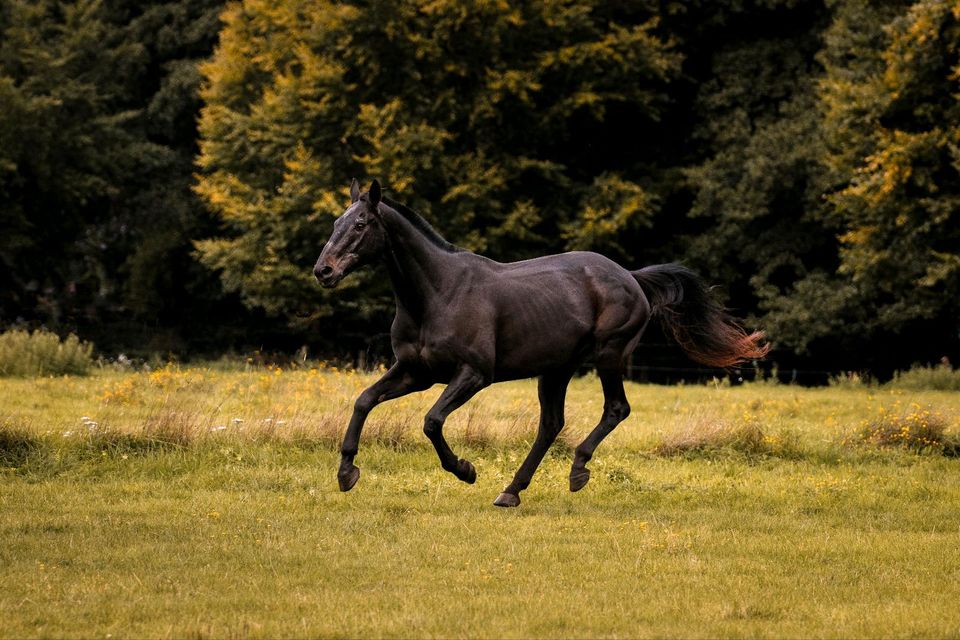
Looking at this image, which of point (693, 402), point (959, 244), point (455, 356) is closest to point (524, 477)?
point (455, 356)

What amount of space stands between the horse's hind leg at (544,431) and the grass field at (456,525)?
0.93ft

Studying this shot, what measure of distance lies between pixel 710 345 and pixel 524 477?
2.49 metres

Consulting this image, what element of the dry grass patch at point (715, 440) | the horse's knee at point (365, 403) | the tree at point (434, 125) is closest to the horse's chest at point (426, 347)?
the horse's knee at point (365, 403)

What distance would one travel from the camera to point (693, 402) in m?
21.0

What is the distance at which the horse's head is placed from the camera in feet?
32.0

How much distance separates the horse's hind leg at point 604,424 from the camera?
1109 centimetres

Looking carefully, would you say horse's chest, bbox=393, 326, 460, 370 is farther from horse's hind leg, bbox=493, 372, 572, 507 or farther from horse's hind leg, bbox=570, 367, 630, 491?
horse's hind leg, bbox=570, 367, 630, 491

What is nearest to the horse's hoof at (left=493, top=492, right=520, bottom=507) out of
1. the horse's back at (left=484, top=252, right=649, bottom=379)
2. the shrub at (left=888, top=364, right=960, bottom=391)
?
the horse's back at (left=484, top=252, right=649, bottom=379)

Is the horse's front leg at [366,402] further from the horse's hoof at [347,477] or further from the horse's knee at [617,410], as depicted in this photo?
the horse's knee at [617,410]

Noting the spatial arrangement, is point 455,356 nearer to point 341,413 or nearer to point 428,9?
point 341,413

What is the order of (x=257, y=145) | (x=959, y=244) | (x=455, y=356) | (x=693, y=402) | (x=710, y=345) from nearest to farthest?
A: (x=455, y=356) → (x=710, y=345) → (x=693, y=402) → (x=959, y=244) → (x=257, y=145)

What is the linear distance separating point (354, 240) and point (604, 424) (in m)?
2.89

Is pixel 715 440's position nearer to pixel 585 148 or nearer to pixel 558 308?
pixel 558 308

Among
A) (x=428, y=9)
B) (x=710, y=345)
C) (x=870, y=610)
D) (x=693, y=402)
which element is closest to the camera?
(x=870, y=610)
